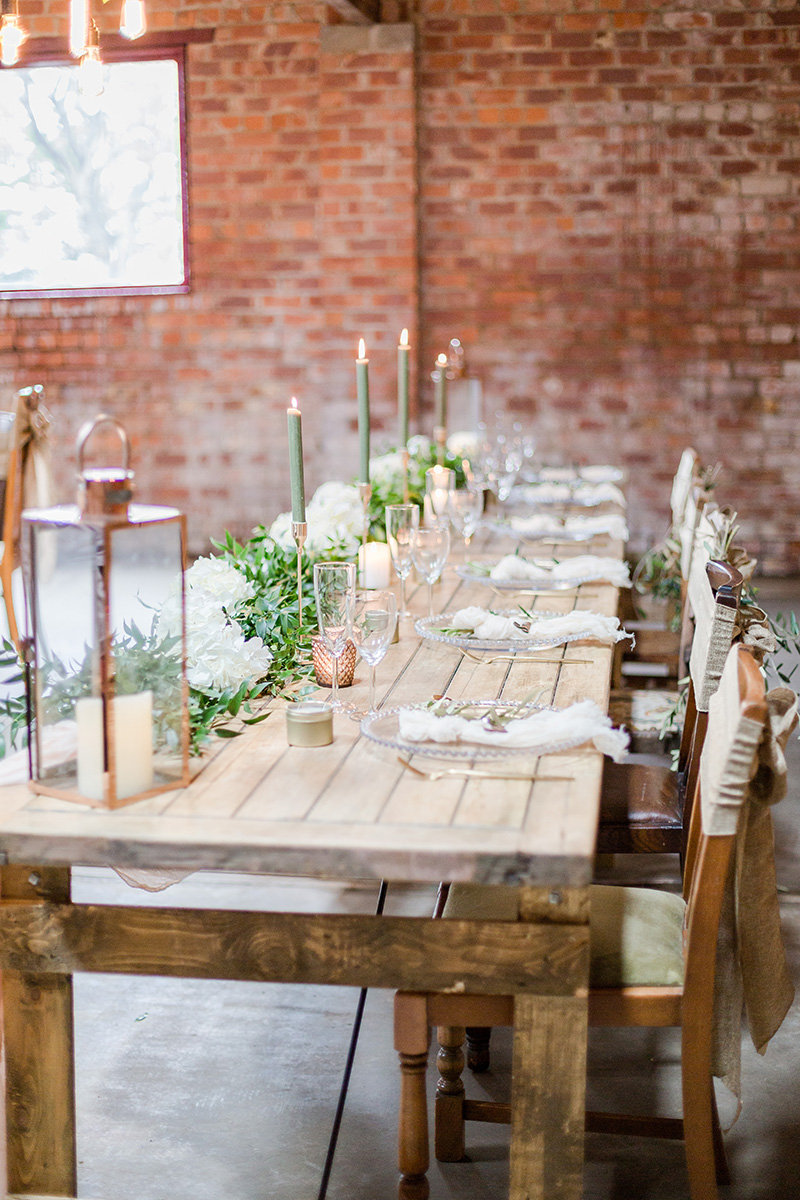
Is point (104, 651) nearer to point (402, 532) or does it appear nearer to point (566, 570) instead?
point (402, 532)

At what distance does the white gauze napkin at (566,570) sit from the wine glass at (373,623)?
0.89 metres

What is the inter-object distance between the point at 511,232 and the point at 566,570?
3.57 meters

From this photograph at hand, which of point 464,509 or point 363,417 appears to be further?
point 464,509

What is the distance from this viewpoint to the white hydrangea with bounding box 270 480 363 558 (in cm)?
269

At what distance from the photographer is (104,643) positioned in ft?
4.48

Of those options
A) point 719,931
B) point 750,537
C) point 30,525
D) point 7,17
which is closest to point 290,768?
point 30,525

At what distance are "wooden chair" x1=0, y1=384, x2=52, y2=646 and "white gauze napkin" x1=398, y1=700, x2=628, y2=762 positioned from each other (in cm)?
311

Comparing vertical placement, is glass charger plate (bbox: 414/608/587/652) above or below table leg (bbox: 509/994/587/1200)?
above

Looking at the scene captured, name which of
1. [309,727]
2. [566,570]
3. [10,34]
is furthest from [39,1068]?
[10,34]

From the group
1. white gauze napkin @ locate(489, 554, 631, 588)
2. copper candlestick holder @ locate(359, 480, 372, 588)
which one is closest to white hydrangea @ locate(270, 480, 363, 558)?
copper candlestick holder @ locate(359, 480, 372, 588)

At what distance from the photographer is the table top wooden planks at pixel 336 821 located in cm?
133

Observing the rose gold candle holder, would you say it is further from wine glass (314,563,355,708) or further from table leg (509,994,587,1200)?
table leg (509,994,587,1200)

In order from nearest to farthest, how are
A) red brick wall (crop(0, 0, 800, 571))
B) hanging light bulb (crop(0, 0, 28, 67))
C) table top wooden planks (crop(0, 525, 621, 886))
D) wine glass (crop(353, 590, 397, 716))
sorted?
table top wooden planks (crop(0, 525, 621, 886)), wine glass (crop(353, 590, 397, 716)), hanging light bulb (crop(0, 0, 28, 67)), red brick wall (crop(0, 0, 800, 571))

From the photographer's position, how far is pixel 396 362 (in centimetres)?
589
